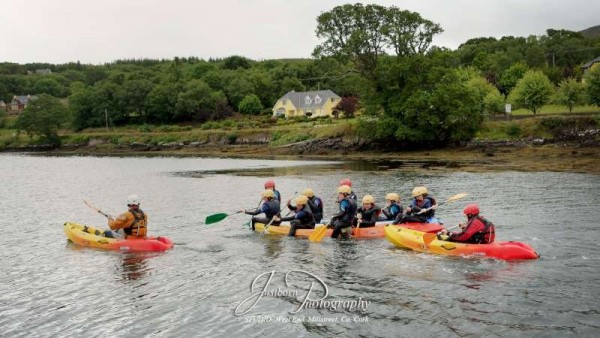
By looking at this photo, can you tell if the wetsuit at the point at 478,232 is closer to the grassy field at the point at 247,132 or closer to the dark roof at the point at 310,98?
the grassy field at the point at 247,132

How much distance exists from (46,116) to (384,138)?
75115mm

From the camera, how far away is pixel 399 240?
20.4 meters

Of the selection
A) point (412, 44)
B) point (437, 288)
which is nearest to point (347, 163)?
point (412, 44)

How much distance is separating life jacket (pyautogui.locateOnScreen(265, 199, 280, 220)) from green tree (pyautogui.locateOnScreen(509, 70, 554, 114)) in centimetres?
5032

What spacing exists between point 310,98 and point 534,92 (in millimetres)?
58039

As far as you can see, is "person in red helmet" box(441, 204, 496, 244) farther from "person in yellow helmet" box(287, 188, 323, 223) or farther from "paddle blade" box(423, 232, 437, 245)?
"person in yellow helmet" box(287, 188, 323, 223)

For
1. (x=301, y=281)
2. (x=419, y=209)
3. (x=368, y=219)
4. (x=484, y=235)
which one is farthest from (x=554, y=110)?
(x=301, y=281)

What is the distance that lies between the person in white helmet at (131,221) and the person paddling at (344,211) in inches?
297

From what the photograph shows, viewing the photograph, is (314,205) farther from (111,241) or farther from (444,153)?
(444,153)

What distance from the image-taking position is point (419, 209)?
21.7 metres

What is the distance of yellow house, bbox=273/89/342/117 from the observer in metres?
114

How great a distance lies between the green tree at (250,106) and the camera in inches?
4656

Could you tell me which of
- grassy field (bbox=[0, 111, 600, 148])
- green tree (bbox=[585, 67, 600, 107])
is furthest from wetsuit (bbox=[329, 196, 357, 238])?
green tree (bbox=[585, 67, 600, 107])

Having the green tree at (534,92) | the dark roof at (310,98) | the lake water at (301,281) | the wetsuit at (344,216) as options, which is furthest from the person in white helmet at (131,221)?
the dark roof at (310,98)
